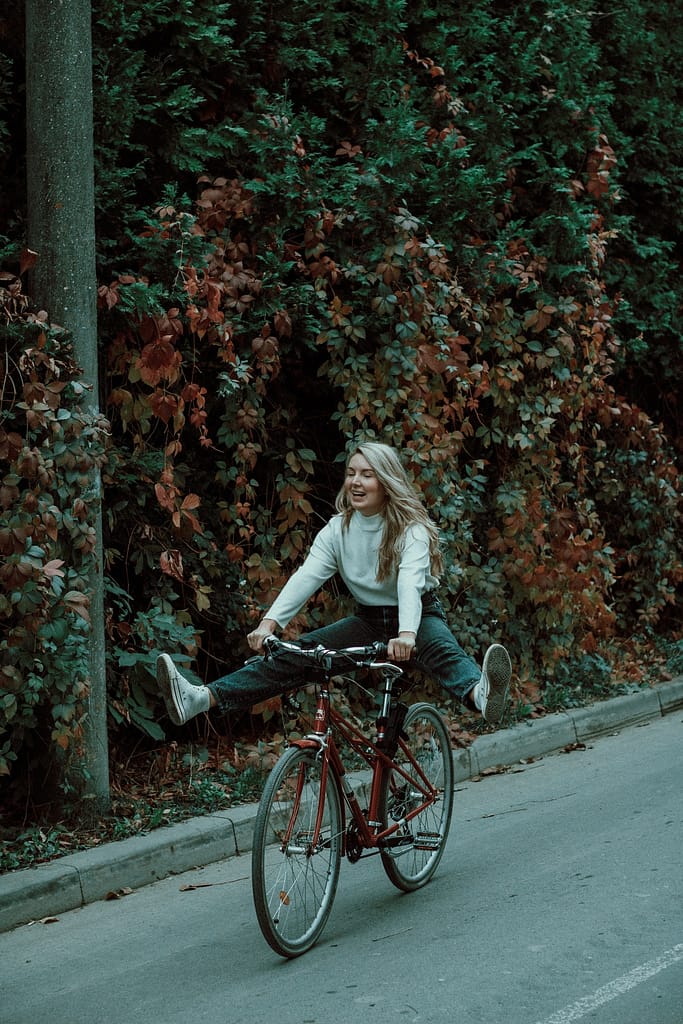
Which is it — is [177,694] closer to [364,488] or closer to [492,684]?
[364,488]

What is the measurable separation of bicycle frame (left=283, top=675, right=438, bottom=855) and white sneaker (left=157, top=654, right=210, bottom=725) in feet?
1.58

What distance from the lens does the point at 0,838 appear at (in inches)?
236

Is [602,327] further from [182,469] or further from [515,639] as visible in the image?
[182,469]

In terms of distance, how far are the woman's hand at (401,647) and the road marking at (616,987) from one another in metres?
1.39

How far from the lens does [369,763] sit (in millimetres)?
5445

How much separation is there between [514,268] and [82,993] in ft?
19.7

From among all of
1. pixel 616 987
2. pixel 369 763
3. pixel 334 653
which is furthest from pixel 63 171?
pixel 616 987

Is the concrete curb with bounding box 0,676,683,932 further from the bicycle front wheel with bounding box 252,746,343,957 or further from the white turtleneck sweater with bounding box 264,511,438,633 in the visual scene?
the white turtleneck sweater with bounding box 264,511,438,633

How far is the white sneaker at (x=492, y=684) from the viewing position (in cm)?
539

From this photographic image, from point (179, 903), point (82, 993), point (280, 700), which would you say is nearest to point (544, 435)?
point (280, 700)

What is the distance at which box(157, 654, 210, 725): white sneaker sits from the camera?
204 inches

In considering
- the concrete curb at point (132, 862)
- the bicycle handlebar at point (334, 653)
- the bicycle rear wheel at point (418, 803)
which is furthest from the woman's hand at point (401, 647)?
the concrete curb at point (132, 862)

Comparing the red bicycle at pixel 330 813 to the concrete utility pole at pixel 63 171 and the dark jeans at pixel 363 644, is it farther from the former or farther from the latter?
the concrete utility pole at pixel 63 171

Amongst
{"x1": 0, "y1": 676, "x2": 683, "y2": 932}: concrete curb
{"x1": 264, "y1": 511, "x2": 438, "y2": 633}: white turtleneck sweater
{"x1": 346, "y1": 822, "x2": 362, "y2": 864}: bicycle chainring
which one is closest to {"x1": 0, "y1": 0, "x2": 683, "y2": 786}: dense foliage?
{"x1": 0, "y1": 676, "x2": 683, "y2": 932}: concrete curb
